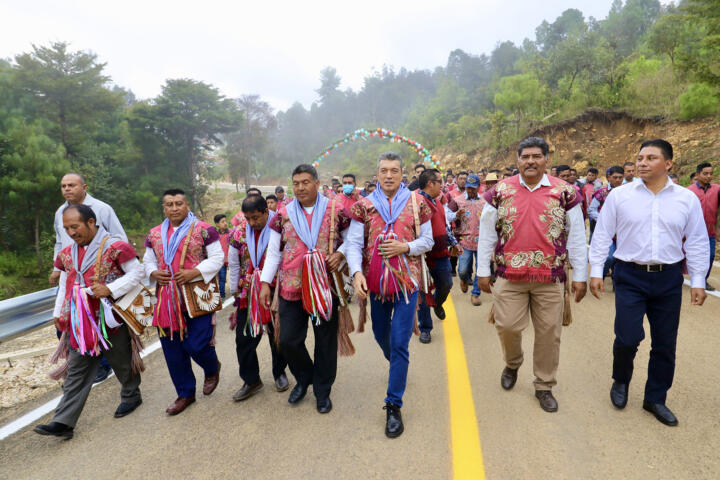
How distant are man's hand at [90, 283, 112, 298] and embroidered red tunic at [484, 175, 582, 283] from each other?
3.20 meters

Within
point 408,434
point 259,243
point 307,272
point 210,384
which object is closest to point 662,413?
point 408,434

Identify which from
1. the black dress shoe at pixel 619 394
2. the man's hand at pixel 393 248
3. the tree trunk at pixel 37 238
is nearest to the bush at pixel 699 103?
the black dress shoe at pixel 619 394

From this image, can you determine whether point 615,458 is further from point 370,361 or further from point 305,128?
point 305,128

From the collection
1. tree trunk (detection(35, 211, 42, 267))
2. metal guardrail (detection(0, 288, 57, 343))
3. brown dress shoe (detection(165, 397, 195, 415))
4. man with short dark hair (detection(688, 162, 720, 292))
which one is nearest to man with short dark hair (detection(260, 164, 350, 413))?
brown dress shoe (detection(165, 397, 195, 415))

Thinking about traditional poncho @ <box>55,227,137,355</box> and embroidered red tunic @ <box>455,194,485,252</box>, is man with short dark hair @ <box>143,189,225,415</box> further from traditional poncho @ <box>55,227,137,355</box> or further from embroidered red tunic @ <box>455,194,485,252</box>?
embroidered red tunic @ <box>455,194,485,252</box>

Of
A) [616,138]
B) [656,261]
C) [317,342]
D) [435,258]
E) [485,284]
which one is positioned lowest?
[317,342]

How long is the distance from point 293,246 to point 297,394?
1.30 metres

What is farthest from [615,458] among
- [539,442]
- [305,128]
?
[305,128]

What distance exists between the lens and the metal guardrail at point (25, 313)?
3469mm

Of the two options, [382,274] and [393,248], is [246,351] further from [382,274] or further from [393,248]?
[393,248]

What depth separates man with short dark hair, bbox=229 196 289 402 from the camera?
3400 mm

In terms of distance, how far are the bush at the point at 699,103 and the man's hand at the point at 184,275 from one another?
17371 millimetres

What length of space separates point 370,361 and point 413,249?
165 cm

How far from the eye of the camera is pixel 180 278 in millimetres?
3256
